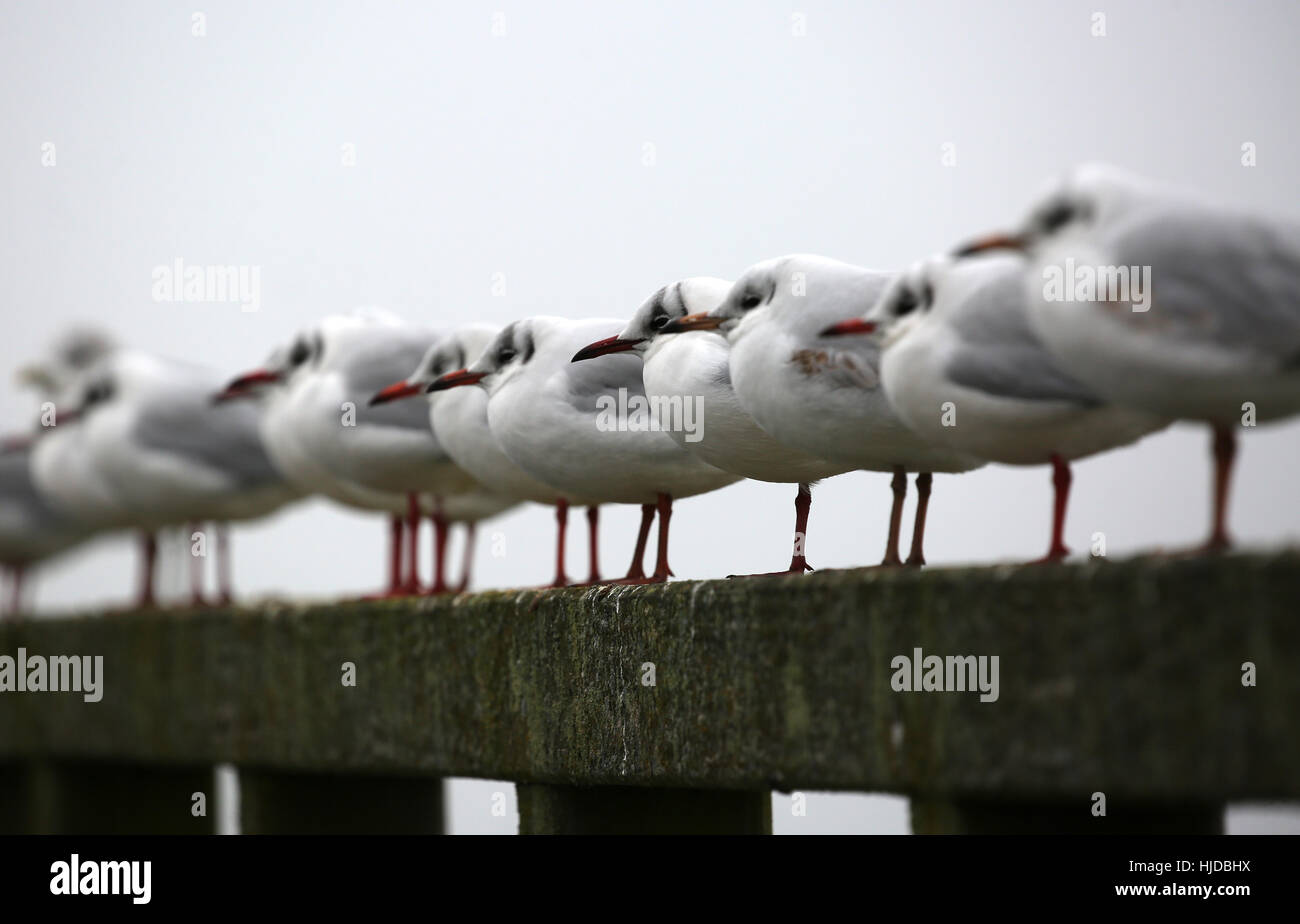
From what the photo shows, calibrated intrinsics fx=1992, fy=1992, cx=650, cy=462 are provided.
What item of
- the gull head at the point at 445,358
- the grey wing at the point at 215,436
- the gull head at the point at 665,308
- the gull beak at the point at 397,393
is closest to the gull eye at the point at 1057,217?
the gull head at the point at 665,308

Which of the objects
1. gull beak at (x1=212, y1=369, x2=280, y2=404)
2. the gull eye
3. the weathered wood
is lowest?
the weathered wood

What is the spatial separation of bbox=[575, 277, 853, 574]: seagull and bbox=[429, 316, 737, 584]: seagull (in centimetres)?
18

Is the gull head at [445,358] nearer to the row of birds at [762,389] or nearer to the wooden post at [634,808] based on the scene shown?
the row of birds at [762,389]

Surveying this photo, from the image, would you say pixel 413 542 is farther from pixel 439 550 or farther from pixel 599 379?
pixel 599 379

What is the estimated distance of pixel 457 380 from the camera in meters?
9.00

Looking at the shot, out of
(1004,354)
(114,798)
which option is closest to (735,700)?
(1004,354)

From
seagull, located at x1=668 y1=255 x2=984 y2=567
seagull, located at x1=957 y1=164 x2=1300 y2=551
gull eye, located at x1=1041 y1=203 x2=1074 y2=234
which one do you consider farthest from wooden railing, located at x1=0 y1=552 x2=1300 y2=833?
gull eye, located at x1=1041 y1=203 x2=1074 y2=234

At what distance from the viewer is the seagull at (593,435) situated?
26.3 ft

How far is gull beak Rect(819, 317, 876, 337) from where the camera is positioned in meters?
6.38

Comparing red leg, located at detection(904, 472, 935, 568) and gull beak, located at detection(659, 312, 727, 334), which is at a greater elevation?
gull beak, located at detection(659, 312, 727, 334)

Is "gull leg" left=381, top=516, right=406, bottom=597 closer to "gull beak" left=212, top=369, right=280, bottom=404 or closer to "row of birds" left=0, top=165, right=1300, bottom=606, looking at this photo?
"row of birds" left=0, top=165, right=1300, bottom=606

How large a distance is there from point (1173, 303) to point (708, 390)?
2.69 m
